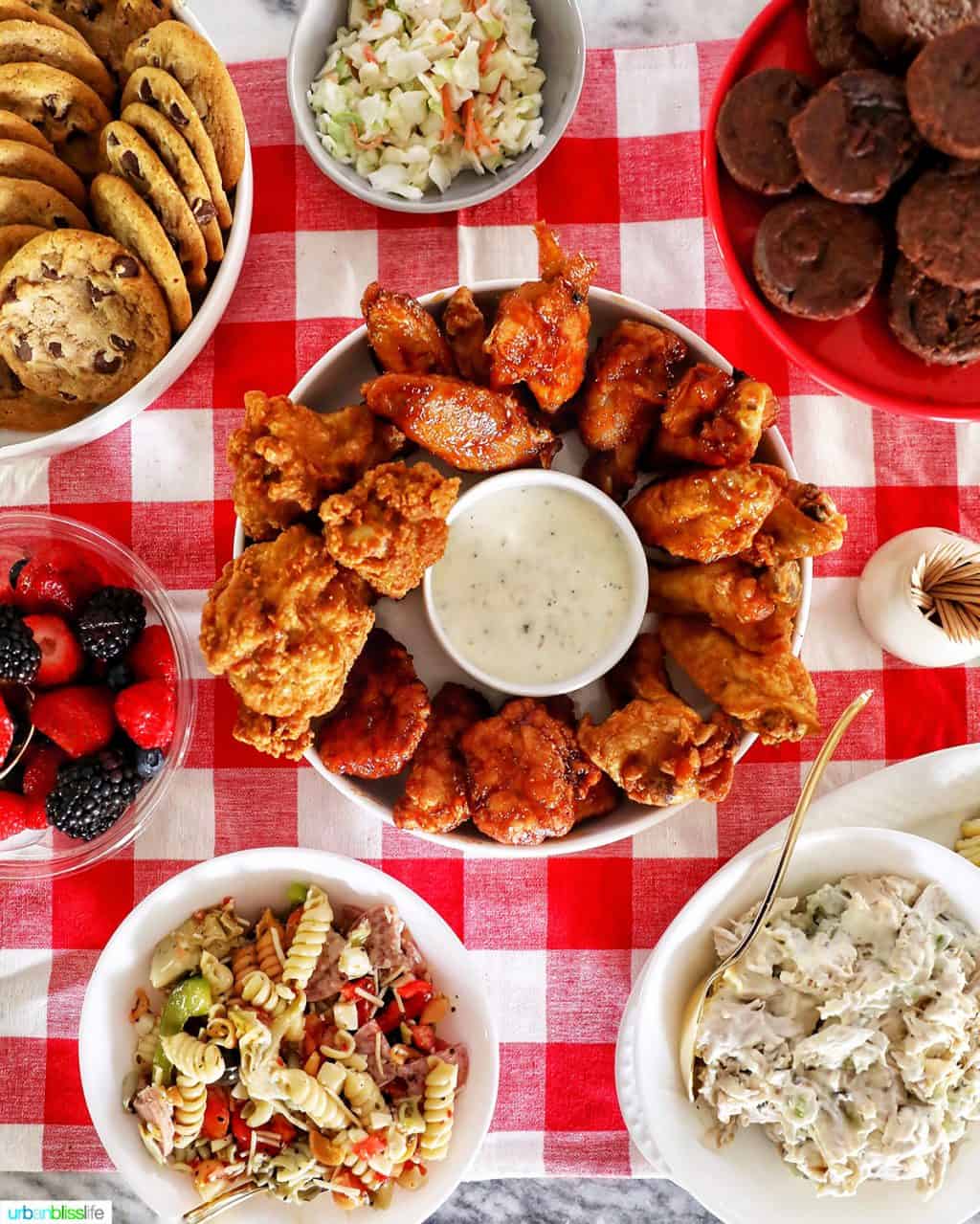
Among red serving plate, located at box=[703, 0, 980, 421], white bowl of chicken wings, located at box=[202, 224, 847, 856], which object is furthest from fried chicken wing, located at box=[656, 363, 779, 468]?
red serving plate, located at box=[703, 0, 980, 421]

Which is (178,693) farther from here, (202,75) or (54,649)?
(202,75)

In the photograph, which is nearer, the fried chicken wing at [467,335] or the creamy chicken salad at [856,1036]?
the fried chicken wing at [467,335]

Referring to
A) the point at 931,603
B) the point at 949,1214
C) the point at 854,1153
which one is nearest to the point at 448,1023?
the point at 854,1153

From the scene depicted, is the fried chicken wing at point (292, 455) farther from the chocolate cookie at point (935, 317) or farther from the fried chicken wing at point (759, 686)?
the chocolate cookie at point (935, 317)

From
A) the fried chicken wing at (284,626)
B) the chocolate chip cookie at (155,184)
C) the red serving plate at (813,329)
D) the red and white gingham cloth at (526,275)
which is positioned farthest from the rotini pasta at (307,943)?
the red serving plate at (813,329)

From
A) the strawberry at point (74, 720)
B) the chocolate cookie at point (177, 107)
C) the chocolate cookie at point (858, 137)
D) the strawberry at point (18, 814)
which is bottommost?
the strawberry at point (18, 814)

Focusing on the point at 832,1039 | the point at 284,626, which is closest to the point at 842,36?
the point at 284,626
